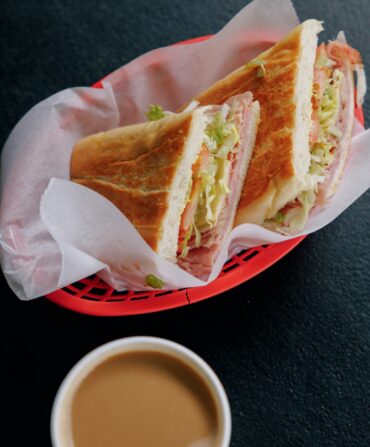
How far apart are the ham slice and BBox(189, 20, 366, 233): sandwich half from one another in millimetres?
25

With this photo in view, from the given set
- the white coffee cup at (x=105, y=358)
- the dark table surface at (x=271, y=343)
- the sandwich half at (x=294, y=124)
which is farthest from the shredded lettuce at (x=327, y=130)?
the white coffee cup at (x=105, y=358)

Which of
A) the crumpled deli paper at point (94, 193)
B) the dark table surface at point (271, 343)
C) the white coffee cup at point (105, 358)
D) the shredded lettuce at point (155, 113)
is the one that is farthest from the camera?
the shredded lettuce at point (155, 113)

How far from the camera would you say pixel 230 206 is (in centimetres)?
210

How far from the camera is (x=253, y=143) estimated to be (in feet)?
7.00

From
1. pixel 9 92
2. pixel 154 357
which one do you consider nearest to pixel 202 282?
pixel 154 357

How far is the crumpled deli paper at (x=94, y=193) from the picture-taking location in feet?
6.24

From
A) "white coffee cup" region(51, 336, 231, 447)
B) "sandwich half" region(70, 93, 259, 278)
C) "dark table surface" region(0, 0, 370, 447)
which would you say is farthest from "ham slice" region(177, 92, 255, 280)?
"white coffee cup" region(51, 336, 231, 447)

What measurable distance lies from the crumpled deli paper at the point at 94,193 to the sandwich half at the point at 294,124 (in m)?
0.06

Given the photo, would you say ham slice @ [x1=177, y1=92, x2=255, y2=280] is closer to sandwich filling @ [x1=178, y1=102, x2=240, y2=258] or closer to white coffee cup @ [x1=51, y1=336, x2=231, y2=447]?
sandwich filling @ [x1=178, y1=102, x2=240, y2=258]

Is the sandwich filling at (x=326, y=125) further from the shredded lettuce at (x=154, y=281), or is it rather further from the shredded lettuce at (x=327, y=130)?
the shredded lettuce at (x=154, y=281)

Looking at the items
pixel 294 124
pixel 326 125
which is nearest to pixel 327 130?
pixel 326 125

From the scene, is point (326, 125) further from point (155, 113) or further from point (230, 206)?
point (155, 113)

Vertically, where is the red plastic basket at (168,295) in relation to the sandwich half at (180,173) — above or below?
below

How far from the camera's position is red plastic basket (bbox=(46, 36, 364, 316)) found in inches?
77.4
